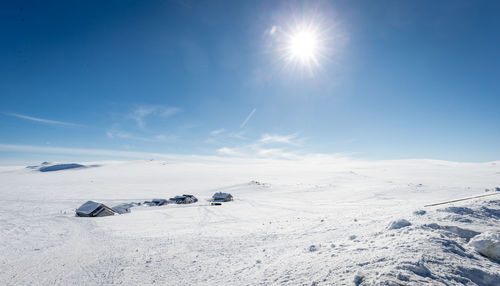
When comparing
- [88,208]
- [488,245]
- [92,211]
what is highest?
[488,245]

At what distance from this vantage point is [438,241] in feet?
19.8

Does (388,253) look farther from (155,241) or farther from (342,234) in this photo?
(155,241)

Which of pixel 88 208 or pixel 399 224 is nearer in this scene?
pixel 399 224

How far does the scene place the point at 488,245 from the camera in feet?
18.7

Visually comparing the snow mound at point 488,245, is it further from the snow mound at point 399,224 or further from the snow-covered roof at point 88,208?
the snow-covered roof at point 88,208

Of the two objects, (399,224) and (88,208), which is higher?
(399,224)

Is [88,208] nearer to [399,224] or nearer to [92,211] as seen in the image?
[92,211]

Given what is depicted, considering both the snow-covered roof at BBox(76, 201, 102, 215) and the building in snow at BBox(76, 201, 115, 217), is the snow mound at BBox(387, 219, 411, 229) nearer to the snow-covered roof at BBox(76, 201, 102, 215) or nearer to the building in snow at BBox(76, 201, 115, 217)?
the building in snow at BBox(76, 201, 115, 217)

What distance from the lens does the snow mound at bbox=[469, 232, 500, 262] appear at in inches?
218

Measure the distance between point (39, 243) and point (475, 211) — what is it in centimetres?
2165

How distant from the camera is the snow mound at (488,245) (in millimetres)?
5535

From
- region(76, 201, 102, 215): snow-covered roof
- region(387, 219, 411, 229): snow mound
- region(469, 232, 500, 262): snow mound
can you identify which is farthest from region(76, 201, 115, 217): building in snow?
region(469, 232, 500, 262): snow mound

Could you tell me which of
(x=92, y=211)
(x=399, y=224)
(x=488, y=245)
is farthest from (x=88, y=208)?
(x=488, y=245)

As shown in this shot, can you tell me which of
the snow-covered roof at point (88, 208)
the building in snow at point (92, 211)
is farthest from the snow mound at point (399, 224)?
the snow-covered roof at point (88, 208)
